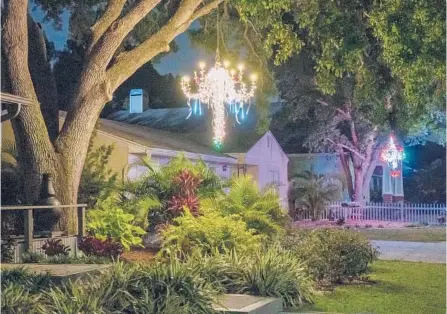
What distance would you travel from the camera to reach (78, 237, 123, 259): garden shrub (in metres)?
11.7

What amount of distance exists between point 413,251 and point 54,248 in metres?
10.8

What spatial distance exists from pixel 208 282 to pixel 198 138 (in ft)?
63.7

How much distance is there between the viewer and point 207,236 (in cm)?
1230

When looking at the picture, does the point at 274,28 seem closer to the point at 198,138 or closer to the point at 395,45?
the point at 395,45

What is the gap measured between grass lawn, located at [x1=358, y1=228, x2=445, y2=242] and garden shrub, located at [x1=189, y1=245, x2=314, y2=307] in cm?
1318

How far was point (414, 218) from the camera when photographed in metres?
31.3

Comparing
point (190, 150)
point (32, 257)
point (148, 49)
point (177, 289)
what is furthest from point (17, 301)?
point (190, 150)

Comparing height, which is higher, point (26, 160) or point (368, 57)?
point (368, 57)

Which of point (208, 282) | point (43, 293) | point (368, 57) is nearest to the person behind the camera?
point (43, 293)

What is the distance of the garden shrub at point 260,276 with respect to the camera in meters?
8.98

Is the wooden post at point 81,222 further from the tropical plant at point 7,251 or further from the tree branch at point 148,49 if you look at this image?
the tree branch at point 148,49

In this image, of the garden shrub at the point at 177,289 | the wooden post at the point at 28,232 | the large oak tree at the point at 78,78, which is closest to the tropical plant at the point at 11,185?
the large oak tree at the point at 78,78

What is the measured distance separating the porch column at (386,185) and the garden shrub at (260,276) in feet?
94.8

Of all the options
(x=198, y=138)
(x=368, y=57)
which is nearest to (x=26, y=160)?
(x=368, y=57)
